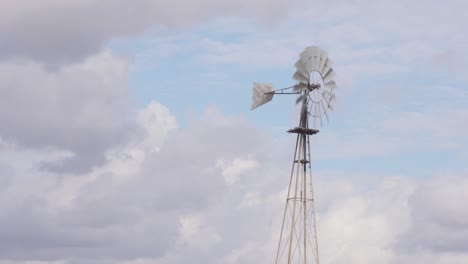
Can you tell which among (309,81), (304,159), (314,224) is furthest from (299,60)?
(314,224)

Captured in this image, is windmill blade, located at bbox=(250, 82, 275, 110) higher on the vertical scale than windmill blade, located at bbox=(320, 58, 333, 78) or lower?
lower

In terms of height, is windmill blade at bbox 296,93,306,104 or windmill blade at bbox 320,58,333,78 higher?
windmill blade at bbox 320,58,333,78

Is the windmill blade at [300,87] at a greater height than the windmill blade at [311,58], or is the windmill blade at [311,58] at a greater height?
the windmill blade at [311,58]

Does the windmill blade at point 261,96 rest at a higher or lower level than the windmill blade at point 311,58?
lower

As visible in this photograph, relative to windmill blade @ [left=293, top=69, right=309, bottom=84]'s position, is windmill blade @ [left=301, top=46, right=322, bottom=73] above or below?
above

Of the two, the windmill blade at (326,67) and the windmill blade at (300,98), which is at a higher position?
the windmill blade at (326,67)

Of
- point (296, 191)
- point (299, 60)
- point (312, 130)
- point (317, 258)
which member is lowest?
point (317, 258)

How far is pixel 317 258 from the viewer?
9162 centimetres

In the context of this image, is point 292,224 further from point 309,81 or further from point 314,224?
point 309,81

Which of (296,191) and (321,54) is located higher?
(321,54)

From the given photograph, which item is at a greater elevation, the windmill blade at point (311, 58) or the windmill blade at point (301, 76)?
the windmill blade at point (311, 58)

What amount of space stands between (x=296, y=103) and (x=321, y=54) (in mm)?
6112

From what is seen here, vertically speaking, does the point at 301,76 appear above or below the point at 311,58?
below

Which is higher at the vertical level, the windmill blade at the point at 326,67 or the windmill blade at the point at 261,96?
the windmill blade at the point at 326,67
